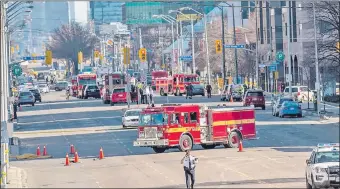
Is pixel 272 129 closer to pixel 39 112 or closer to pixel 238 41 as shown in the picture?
pixel 39 112

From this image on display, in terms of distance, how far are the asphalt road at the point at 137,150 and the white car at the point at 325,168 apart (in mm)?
675

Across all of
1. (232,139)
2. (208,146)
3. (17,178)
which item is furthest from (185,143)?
(17,178)

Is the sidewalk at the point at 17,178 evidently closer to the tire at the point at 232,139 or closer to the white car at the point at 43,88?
the tire at the point at 232,139

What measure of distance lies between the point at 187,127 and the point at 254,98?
34894 mm

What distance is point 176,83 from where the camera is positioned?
116m

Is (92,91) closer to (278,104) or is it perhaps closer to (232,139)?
(278,104)

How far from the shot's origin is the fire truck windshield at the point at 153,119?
49656 mm

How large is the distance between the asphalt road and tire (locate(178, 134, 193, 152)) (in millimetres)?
479

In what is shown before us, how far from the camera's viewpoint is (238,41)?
5940 inches

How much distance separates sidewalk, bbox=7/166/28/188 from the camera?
1528 inches

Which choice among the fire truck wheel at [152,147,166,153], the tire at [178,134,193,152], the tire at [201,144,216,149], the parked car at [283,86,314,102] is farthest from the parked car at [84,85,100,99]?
the tire at [178,134,193,152]

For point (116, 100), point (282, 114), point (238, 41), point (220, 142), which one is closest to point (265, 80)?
point (238, 41)

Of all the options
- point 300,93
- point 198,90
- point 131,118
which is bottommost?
point 131,118

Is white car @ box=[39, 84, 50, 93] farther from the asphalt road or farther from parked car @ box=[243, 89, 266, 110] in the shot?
parked car @ box=[243, 89, 266, 110]
